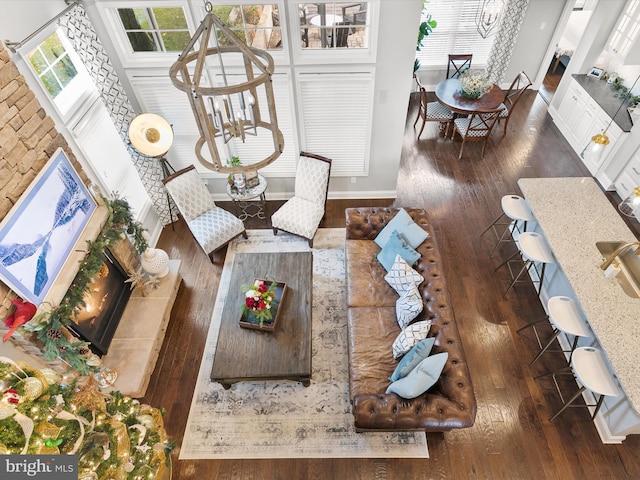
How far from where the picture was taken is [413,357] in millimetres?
3416

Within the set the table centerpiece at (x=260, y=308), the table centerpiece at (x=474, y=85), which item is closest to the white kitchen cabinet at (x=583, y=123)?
the table centerpiece at (x=474, y=85)

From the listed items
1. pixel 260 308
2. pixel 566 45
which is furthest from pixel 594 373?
pixel 566 45

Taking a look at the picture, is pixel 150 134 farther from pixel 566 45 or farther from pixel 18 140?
pixel 566 45

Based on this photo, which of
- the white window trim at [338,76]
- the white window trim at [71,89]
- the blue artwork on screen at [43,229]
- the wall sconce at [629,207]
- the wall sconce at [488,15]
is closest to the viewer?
the blue artwork on screen at [43,229]

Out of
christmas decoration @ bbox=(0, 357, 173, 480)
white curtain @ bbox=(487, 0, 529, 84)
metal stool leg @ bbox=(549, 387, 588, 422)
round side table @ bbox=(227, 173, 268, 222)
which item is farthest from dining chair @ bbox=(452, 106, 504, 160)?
christmas decoration @ bbox=(0, 357, 173, 480)

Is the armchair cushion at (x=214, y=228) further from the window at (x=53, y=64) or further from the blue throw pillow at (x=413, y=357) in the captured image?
the blue throw pillow at (x=413, y=357)

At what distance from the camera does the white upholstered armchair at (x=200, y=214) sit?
16.3 feet

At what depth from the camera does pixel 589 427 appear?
12.4 ft

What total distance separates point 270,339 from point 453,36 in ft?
21.8

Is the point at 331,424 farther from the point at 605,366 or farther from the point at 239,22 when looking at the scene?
the point at 239,22

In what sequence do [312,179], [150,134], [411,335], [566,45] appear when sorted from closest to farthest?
[411,335] < [150,134] < [312,179] < [566,45]

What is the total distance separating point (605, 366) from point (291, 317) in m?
2.86

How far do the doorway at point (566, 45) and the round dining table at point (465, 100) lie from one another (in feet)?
7.05

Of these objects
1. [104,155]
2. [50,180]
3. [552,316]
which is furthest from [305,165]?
[552,316]
